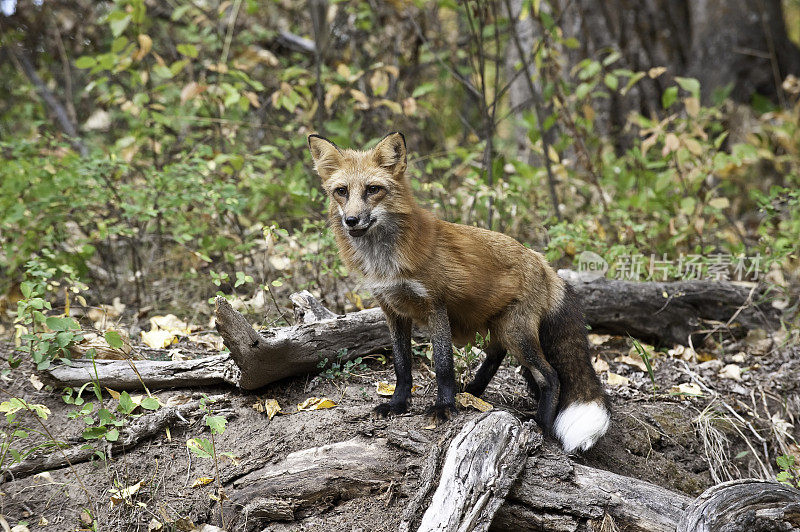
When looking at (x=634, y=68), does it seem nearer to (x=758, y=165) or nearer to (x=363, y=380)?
(x=758, y=165)

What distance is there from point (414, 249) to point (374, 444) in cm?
124

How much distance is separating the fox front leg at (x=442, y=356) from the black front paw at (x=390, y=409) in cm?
23

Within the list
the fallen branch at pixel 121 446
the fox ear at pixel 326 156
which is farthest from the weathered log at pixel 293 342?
the fox ear at pixel 326 156

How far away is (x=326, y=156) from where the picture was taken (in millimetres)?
4035

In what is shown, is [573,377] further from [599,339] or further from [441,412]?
[599,339]

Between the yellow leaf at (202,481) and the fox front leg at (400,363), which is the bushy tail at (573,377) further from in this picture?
the yellow leaf at (202,481)

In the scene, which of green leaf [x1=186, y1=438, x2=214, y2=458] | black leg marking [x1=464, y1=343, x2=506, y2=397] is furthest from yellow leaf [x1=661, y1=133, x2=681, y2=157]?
green leaf [x1=186, y1=438, x2=214, y2=458]

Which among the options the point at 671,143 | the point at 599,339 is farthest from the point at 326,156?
the point at 671,143

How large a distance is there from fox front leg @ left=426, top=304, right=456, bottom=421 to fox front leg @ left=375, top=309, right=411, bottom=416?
268mm

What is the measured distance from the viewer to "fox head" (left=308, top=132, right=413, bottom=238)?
3719mm

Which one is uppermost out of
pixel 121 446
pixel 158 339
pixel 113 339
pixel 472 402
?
pixel 113 339

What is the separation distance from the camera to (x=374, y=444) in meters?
3.68

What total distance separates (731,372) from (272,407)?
4119 mm

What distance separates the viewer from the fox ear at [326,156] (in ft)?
13.2
